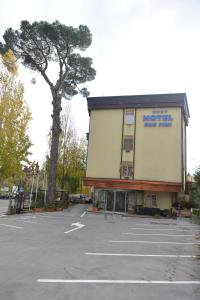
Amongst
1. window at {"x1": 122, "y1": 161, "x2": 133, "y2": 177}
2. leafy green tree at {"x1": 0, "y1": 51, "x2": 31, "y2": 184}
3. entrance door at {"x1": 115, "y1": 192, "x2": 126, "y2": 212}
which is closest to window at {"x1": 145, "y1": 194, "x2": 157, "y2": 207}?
entrance door at {"x1": 115, "y1": 192, "x2": 126, "y2": 212}

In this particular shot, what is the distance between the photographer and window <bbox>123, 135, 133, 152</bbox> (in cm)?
3153

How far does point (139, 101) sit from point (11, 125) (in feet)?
52.9

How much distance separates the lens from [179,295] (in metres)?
5.92

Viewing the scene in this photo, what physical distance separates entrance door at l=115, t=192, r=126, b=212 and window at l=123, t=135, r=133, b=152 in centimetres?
480

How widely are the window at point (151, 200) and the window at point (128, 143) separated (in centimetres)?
536

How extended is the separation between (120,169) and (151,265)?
74.8ft

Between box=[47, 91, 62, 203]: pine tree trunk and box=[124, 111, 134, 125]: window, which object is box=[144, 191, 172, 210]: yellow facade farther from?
box=[47, 91, 62, 203]: pine tree trunk

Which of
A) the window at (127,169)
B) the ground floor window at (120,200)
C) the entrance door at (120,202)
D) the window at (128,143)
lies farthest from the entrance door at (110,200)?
the window at (128,143)

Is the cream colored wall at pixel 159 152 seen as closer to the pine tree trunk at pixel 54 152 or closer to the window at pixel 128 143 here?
the window at pixel 128 143

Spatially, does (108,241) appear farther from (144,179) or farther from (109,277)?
(144,179)

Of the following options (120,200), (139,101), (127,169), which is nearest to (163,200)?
(120,200)

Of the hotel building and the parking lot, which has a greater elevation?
the hotel building

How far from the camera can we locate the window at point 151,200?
99.1ft

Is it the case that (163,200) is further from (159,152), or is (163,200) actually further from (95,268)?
(95,268)
